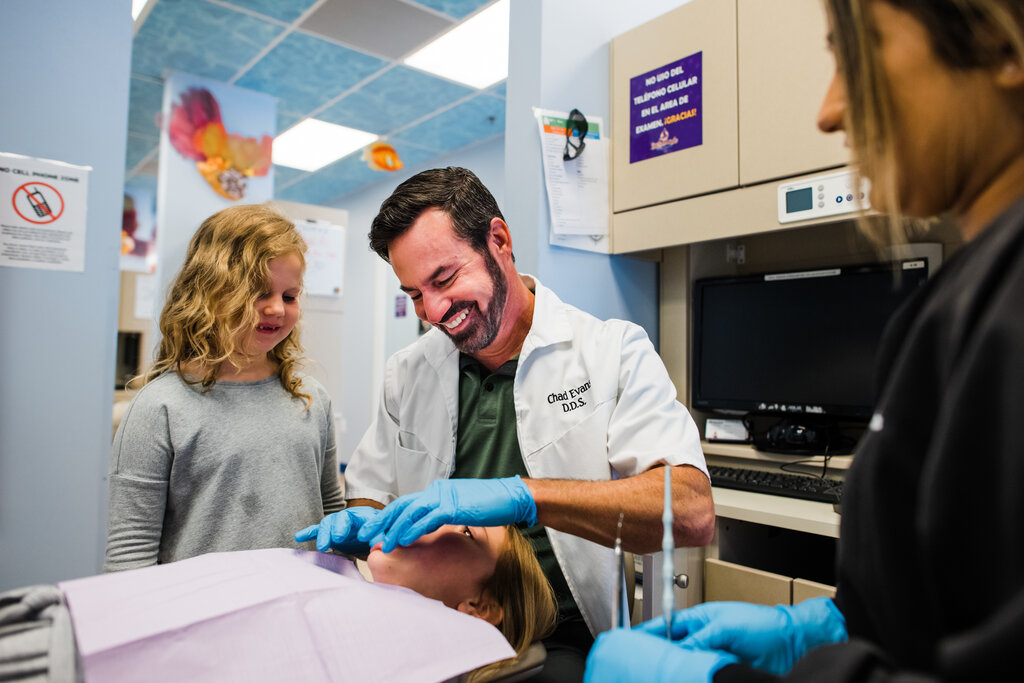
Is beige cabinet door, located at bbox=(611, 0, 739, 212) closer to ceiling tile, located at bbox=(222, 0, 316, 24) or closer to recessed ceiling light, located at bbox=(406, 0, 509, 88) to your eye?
recessed ceiling light, located at bbox=(406, 0, 509, 88)

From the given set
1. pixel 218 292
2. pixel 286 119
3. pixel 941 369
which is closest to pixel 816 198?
pixel 941 369

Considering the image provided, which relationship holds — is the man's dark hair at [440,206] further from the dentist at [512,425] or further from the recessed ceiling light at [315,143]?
the recessed ceiling light at [315,143]

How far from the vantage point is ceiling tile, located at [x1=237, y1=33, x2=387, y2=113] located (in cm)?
359

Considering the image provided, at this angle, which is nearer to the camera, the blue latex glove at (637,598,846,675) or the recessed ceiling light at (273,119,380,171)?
the blue latex glove at (637,598,846,675)

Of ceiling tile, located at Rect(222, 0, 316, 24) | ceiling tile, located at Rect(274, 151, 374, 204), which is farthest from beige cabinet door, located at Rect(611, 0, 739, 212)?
ceiling tile, located at Rect(274, 151, 374, 204)

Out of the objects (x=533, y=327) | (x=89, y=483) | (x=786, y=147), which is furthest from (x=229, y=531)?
(x=786, y=147)

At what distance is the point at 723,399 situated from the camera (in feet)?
6.38

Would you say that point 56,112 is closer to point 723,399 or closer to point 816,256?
point 723,399

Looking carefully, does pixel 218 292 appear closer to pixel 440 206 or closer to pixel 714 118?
pixel 440 206

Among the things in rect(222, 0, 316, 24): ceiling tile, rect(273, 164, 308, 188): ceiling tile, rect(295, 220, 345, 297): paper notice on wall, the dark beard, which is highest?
rect(273, 164, 308, 188): ceiling tile

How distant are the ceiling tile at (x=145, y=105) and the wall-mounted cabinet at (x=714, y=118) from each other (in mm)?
3518

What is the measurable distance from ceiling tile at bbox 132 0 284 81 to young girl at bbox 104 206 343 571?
258cm

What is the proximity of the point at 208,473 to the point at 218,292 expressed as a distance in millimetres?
336

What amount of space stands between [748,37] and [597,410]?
1079 mm
